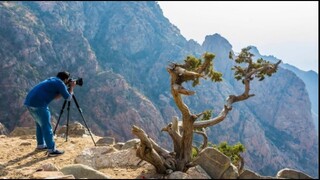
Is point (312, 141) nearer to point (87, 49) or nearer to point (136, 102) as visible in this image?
point (136, 102)

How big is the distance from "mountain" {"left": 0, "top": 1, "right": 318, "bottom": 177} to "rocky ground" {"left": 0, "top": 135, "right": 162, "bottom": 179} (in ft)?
194

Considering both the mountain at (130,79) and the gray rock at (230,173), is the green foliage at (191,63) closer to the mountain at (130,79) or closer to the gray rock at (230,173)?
the gray rock at (230,173)

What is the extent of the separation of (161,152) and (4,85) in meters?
83.6

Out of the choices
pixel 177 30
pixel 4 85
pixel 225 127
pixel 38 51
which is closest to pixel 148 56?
pixel 177 30

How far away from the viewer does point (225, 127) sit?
122500 millimetres

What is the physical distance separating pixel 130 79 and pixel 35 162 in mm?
117747

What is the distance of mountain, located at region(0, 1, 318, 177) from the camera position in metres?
95.6

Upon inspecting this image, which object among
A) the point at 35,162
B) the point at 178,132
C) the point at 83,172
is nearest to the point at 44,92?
the point at 35,162

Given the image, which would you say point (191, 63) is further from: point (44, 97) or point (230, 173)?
point (230, 173)

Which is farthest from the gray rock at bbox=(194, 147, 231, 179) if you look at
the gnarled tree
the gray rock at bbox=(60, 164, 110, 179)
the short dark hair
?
the short dark hair

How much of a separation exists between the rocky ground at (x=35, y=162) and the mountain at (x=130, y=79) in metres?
59.2

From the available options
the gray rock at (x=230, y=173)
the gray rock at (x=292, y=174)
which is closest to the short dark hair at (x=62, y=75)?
the gray rock at (x=230, y=173)

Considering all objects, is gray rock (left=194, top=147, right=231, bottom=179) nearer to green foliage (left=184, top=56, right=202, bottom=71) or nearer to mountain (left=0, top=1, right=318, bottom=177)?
green foliage (left=184, top=56, right=202, bottom=71)

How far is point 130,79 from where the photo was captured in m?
129
